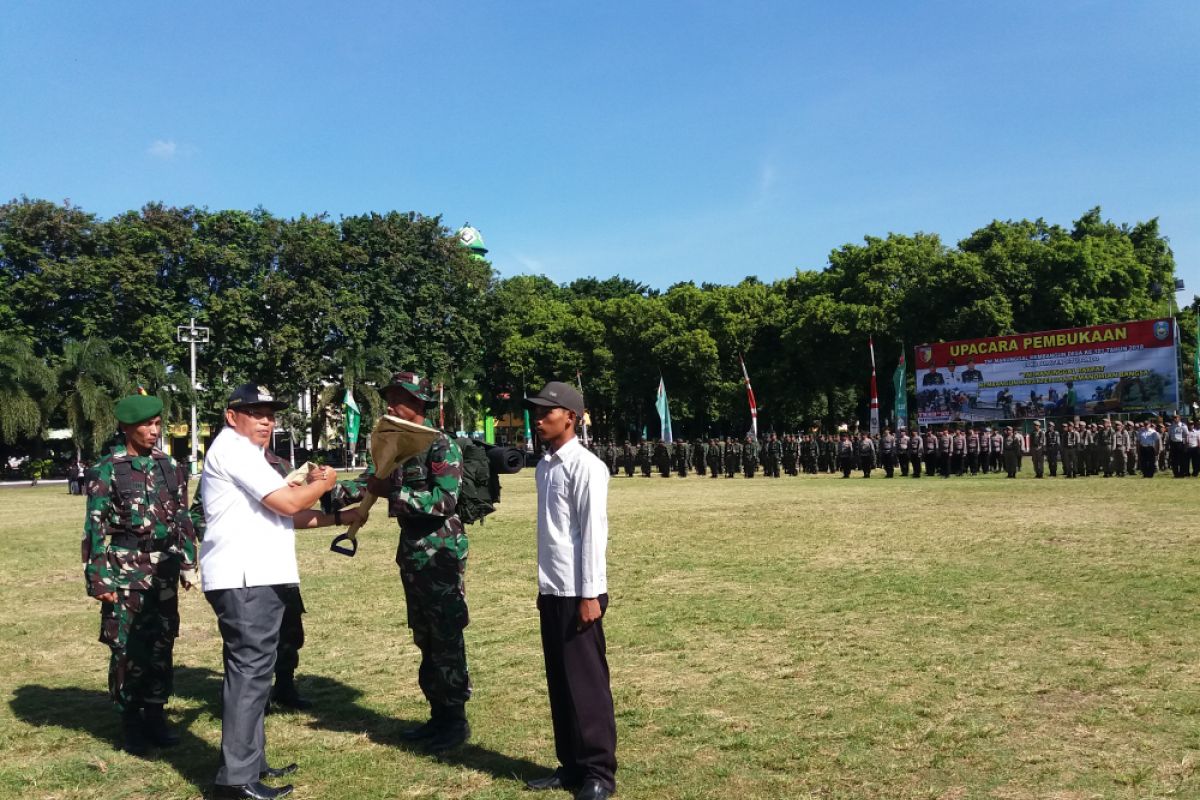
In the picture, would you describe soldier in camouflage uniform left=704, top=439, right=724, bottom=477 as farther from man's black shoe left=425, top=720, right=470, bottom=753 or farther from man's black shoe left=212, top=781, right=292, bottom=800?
man's black shoe left=212, top=781, right=292, bottom=800

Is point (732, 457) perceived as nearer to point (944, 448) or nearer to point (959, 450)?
point (944, 448)

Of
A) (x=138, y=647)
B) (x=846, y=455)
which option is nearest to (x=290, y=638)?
(x=138, y=647)

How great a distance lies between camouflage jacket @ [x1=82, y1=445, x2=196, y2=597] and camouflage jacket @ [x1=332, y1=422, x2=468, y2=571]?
122 cm

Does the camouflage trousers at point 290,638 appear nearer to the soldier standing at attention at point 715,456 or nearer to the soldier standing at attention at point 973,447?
the soldier standing at attention at point 973,447

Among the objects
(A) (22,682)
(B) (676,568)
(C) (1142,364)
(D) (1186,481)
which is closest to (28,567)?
(A) (22,682)

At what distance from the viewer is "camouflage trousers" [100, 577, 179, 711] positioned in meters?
5.20

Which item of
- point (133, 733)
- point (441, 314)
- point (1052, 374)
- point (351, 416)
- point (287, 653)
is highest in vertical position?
point (441, 314)

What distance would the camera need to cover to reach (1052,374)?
3183 cm

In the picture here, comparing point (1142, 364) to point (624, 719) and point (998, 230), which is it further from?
point (624, 719)

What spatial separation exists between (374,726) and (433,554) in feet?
3.90

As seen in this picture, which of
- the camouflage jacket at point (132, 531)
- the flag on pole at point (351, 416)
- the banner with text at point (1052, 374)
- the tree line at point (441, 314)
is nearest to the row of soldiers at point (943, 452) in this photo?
the banner with text at point (1052, 374)

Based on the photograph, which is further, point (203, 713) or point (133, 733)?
point (203, 713)

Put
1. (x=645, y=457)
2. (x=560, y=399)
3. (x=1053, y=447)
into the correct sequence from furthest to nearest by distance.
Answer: (x=645, y=457)
(x=1053, y=447)
(x=560, y=399)

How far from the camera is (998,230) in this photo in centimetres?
4375
